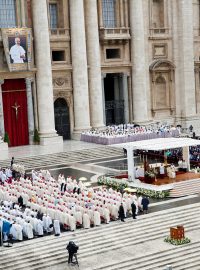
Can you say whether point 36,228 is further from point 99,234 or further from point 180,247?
point 180,247

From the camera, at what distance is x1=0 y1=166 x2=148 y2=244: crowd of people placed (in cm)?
2948

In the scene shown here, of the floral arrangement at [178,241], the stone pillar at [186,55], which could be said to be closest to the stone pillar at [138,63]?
the stone pillar at [186,55]

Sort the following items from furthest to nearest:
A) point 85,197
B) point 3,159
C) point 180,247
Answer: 1. point 3,159
2. point 85,197
3. point 180,247

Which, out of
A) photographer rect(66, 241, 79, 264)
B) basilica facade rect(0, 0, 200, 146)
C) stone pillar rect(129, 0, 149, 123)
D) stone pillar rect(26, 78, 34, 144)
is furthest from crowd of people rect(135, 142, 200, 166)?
photographer rect(66, 241, 79, 264)

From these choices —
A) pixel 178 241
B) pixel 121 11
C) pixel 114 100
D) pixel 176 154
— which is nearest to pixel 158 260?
pixel 178 241

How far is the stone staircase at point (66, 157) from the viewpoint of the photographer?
160 feet

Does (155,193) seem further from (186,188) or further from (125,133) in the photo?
(125,133)

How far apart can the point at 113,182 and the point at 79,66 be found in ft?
67.9

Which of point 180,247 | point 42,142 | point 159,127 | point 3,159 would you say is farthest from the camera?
point 159,127

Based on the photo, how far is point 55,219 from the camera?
31.0m

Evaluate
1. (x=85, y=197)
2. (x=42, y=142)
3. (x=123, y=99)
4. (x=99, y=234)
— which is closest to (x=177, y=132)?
(x=123, y=99)

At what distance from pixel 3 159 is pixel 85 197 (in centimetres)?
1746

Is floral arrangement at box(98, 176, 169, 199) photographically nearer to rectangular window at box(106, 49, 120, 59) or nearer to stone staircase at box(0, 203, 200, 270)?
stone staircase at box(0, 203, 200, 270)

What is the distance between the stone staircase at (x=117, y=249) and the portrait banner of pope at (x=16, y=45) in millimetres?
26317
